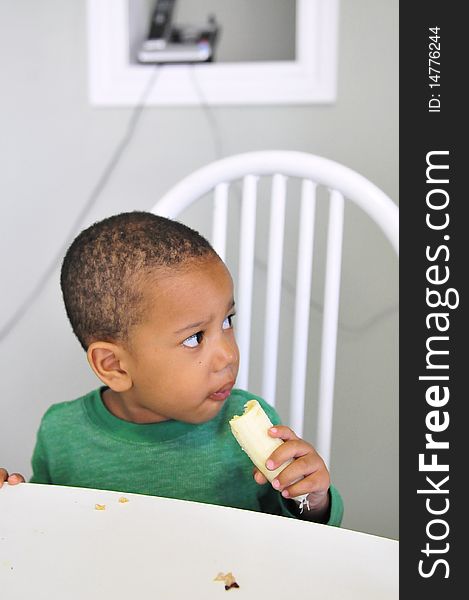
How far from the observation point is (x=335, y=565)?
529 mm

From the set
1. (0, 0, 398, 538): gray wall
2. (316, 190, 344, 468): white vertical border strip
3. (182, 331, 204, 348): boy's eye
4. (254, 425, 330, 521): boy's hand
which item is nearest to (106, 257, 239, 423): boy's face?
(182, 331, 204, 348): boy's eye

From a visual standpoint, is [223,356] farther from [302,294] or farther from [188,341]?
[302,294]

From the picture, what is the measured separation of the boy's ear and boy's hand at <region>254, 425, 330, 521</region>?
21 centimetres

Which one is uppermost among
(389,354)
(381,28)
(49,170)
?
(381,28)

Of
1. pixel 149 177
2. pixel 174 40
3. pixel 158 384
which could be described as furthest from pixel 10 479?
pixel 174 40

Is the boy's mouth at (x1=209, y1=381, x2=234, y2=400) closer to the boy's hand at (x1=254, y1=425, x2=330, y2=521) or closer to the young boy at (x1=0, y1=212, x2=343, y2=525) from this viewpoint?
the young boy at (x1=0, y1=212, x2=343, y2=525)

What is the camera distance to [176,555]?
0.55 metres

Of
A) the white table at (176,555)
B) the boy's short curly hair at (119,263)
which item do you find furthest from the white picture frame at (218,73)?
the white table at (176,555)

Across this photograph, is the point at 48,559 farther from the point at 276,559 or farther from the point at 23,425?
the point at 23,425

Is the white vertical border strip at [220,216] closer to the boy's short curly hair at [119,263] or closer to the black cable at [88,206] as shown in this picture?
the boy's short curly hair at [119,263]

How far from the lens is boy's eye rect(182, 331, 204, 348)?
32.4 inches

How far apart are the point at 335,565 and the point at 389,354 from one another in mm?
847

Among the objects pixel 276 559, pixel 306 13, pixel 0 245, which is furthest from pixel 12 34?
pixel 276 559

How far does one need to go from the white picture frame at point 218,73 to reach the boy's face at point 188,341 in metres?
0.56
